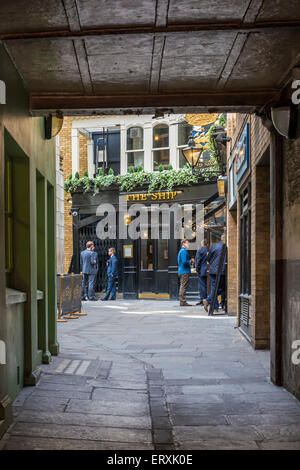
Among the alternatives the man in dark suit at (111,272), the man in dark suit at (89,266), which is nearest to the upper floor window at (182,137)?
the man in dark suit at (111,272)

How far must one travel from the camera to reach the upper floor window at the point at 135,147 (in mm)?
19484

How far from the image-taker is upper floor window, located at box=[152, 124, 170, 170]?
1891cm

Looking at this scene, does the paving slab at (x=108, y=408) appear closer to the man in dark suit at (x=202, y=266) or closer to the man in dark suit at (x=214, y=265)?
the man in dark suit at (x=214, y=265)

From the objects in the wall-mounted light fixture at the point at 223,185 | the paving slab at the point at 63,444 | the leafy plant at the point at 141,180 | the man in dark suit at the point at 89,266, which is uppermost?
the leafy plant at the point at 141,180

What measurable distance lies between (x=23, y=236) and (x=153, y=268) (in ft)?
42.7

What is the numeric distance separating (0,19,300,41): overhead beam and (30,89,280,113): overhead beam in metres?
1.48

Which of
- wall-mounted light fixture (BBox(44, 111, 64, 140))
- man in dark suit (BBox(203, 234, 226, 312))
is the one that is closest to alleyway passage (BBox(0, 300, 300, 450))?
wall-mounted light fixture (BBox(44, 111, 64, 140))

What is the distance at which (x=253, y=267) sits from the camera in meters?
7.97

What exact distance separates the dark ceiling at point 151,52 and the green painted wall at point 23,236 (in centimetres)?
35

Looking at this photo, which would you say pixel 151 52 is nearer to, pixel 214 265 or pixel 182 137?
pixel 214 265

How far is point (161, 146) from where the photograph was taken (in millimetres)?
19094

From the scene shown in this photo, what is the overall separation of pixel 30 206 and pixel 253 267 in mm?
3962

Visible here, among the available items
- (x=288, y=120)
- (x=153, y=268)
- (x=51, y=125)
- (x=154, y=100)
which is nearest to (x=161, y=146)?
(x=153, y=268)
